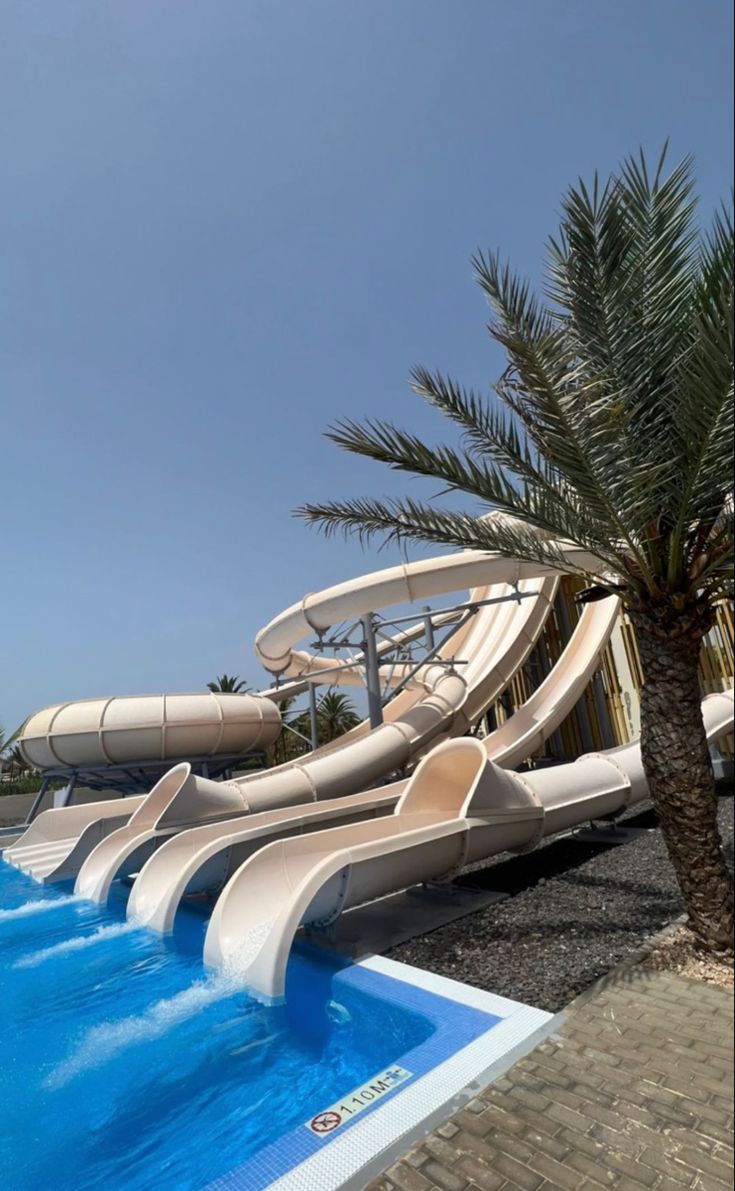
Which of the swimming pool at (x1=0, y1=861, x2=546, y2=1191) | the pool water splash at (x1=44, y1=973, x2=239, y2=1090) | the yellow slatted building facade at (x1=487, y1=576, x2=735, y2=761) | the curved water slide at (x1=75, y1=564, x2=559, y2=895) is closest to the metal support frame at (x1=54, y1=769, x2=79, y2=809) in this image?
the curved water slide at (x1=75, y1=564, x2=559, y2=895)

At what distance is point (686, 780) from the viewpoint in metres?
4.61

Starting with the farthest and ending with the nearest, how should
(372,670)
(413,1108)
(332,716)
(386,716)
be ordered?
(332,716) < (386,716) < (372,670) < (413,1108)

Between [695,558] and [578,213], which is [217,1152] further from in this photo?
[578,213]

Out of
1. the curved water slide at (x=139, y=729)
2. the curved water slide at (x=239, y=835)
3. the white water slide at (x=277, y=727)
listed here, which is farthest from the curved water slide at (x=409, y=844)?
the curved water slide at (x=139, y=729)

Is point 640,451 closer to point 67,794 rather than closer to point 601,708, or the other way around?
point 601,708

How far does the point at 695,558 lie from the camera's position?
4.50m

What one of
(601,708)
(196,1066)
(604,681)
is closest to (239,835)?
(196,1066)

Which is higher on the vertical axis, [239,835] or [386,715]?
[386,715]

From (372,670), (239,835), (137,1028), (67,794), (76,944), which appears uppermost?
(372,670)

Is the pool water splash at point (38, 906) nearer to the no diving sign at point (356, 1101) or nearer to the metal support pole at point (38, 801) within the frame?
the no diving sign at point (356, 1101)

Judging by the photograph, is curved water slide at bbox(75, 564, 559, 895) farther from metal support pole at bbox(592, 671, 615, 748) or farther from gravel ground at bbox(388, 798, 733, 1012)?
metal support pole at bbox(592, 671, 615, 748)

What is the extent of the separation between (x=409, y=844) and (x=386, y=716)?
12265 mm

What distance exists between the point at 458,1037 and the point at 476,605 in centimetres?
1071

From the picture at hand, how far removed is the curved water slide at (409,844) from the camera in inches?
225
